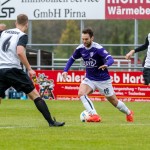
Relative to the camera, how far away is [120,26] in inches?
2231

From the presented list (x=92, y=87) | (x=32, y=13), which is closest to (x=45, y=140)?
(x=92, y=87)

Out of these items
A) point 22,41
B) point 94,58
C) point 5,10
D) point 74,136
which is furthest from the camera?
point 5,10

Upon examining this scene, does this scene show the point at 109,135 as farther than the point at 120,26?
No

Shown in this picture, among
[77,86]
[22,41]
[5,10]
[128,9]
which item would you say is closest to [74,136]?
[22,41]

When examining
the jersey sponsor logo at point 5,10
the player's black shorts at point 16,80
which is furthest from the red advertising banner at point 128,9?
the player's black shorts at point 16,80

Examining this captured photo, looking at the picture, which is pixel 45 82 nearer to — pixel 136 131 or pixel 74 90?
pixel 74 90

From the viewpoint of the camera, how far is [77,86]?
27.5m

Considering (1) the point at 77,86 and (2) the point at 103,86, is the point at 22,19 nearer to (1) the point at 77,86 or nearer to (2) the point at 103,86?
(2) the point at 103,86

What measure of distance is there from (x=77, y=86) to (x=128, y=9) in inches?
139

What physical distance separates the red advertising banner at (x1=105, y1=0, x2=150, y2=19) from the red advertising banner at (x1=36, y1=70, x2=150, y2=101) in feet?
8.65

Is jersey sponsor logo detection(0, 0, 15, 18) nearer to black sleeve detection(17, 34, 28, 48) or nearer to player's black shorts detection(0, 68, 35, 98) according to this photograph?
player's black shorts detection(0, 68, 35, 98)

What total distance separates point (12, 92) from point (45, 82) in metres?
1.45

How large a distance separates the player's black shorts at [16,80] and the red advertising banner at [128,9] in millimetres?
15009

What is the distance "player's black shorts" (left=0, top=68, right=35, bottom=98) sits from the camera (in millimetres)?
14000
